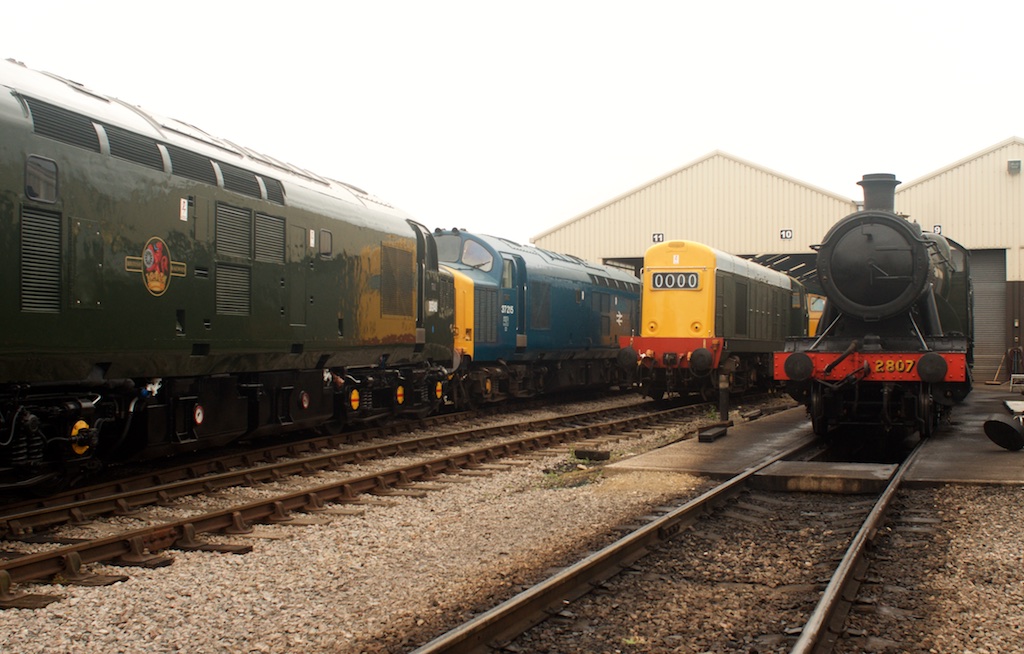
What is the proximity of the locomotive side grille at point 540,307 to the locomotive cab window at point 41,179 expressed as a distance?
1308cm

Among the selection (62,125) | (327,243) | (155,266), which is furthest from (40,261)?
(327,243)

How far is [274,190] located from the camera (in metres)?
11.5

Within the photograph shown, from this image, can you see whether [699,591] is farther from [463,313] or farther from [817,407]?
[463,313]

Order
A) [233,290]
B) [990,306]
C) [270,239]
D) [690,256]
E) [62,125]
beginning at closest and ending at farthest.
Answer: [62,125] → [233,290] → [270,239] → [690,256] → [990,306]

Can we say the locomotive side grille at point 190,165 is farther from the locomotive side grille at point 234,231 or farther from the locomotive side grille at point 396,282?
the locomotive side grille at point 396,282

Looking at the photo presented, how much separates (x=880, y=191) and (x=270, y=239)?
9564mm

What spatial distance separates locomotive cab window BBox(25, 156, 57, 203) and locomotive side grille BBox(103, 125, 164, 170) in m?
0.84

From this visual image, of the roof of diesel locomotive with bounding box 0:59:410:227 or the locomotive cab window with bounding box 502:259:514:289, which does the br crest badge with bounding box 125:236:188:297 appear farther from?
the locomotive cab window with bounding box 502:259:514:289

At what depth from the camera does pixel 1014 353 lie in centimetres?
3284

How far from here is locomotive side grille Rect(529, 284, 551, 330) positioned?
67.6ft

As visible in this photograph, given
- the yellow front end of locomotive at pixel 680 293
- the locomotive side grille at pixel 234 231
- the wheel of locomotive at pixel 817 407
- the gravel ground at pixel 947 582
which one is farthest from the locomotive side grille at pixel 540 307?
the gravel ground at pixel 947 582

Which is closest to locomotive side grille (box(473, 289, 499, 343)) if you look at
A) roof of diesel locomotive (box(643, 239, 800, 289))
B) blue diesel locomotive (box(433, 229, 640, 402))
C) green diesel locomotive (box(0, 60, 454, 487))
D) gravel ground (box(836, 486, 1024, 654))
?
blue diesel locomotive (box(433, 229, 640, 402))

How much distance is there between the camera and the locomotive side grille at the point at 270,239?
437 inches

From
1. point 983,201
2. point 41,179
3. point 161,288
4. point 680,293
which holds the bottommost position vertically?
point 161,288
